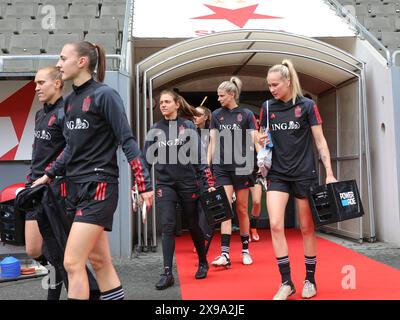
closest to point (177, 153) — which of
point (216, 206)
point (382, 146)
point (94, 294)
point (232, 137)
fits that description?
point (216, 206)

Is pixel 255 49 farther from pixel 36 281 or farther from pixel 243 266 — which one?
pixel 36 281

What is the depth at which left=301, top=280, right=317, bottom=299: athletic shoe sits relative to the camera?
491cm

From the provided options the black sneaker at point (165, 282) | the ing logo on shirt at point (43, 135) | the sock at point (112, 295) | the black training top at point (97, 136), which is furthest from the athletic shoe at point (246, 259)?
the black training top at point (97, 136)

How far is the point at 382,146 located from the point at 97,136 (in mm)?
5640

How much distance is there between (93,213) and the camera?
3.66 m

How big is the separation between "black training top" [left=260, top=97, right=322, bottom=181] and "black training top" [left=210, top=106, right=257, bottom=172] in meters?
1.78

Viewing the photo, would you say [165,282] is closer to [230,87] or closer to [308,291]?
[308,291]

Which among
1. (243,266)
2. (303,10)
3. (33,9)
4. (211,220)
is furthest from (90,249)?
(33,9)

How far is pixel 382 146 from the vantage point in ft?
27.3

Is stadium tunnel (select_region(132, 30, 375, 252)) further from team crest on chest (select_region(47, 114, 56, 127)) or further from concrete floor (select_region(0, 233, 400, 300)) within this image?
team crest on chest (select_region(47, 114, 56, 127))

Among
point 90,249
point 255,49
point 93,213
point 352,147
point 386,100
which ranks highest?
point 255,49

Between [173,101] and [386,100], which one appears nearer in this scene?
[173,101]

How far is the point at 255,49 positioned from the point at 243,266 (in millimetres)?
3804

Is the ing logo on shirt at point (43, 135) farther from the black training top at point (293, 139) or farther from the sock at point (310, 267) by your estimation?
the sock at point (310, 267)
